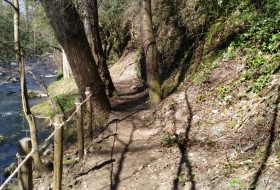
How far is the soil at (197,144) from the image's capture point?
11.6ft

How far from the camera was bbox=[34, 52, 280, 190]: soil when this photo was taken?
3537mm

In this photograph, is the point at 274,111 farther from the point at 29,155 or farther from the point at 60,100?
the point at 60,100

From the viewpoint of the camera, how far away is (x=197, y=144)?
4574mm

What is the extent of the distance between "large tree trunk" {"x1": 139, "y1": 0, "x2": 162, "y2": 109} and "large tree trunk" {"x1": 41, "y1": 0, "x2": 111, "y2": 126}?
4.61ft

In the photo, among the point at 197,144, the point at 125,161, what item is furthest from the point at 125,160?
the point at 197,144

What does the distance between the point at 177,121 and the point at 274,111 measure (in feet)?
6.75

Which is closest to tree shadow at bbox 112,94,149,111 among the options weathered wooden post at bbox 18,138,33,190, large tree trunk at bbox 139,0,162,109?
large tree trunk at bbox 139,0,162,109

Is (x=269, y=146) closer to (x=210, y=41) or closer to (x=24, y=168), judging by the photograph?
(x=24, y=168)

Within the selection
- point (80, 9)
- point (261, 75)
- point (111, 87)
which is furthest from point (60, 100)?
point (261, 75)

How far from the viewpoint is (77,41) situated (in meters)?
6.77

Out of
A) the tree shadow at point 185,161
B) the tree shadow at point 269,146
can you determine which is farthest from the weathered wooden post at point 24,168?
the tree shadow at point 269,146

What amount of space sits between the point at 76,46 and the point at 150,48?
1.82 metres

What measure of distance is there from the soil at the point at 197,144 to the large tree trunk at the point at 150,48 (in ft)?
1.31

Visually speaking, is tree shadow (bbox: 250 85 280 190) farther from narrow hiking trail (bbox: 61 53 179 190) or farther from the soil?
narrow hiking trail (bbox: 61 53 179 190)
